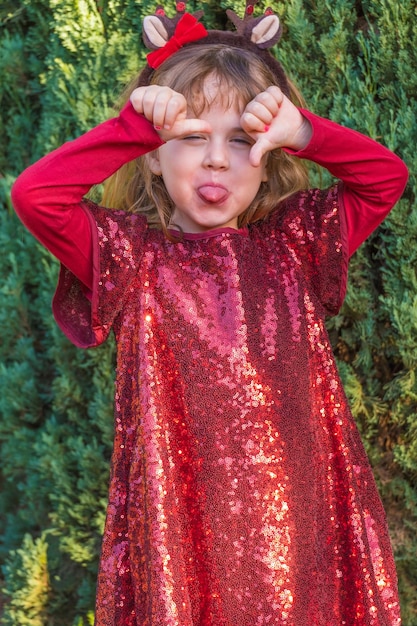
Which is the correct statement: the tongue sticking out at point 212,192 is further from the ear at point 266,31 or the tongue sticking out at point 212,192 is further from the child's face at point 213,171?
the ear at point 266,31

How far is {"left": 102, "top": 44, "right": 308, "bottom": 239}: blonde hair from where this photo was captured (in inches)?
Result: 94.5

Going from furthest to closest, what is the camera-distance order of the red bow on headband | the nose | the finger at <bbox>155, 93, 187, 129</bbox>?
1. the red bow on headband
2. the nose
3. the finger at <bbox>155, 93, 187, 129</bbox>

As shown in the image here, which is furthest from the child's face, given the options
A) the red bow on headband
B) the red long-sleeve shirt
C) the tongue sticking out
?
the red bow on headband

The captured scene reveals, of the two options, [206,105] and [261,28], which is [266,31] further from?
[206,105]

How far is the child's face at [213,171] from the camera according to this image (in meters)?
2.36

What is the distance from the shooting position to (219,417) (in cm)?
239

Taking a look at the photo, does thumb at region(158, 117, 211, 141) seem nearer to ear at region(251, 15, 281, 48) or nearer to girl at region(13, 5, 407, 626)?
girl at region(13, 5, 407, 626)

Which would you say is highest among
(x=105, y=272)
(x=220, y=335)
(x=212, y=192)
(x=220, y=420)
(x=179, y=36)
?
(x=179, y=36)

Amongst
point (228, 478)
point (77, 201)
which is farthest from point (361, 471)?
point (77, 201)

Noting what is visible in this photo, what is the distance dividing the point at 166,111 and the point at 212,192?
10.1 inches

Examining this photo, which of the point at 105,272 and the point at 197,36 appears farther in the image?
the point at 197,36

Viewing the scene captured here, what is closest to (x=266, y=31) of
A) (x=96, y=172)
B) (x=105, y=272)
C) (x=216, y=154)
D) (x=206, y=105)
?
(x=206, y=105)

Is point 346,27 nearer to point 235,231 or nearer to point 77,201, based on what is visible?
point 235,231

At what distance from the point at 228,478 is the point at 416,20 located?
1620 mm
